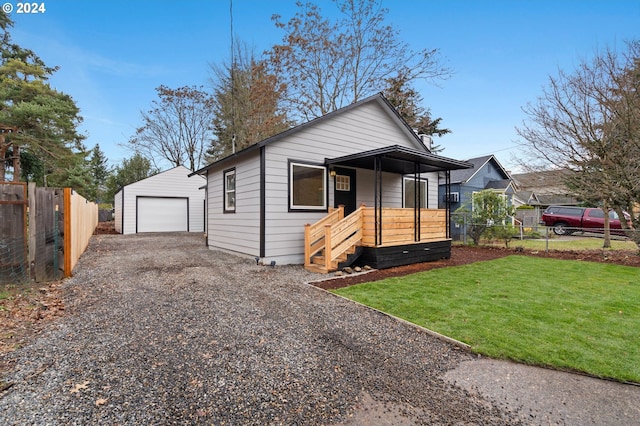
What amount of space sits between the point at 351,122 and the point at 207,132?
20.8 metres

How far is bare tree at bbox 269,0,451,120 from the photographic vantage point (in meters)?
14.7

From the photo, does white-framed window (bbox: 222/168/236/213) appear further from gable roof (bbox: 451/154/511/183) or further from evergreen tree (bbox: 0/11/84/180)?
gable roof (bbox: 451/154/511/183)

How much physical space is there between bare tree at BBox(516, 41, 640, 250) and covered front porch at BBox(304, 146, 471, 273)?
4.40m

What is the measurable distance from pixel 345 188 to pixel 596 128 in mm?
7969

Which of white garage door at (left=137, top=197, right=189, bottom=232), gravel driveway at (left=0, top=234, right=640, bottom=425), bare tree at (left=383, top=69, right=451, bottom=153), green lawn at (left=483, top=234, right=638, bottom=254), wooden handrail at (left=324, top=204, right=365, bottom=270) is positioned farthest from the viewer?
white garage door at (left=137, top=197, right=189, bottom=232)

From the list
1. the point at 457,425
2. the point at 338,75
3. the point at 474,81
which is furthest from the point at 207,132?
the point at 457,425

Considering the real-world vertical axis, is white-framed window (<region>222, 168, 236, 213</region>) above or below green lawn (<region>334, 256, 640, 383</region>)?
above

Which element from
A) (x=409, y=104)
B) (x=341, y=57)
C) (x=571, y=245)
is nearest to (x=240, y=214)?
(x=341, y=57)

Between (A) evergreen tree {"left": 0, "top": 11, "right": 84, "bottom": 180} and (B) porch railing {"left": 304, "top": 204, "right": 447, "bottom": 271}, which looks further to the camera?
(A) evergreen tree {"left": 0, "top": 11, "right": 84, "bottom": 180}

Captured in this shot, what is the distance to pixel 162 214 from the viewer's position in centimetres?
1875

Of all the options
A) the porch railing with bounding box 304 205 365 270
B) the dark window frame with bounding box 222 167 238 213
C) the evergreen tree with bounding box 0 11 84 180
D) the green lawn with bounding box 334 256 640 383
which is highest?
the evergreen tree with bounding box 0 11 84 180

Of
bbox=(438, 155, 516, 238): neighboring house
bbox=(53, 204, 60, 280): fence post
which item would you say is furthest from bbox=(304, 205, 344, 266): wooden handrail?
bbox=(438, 155, 516, 238): neighboring house

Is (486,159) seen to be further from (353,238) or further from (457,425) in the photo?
(457,425)

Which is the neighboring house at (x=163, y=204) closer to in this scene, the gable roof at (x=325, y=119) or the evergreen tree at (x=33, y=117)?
the evergreen tree at (x=33, y=117)
